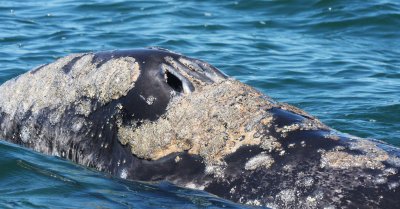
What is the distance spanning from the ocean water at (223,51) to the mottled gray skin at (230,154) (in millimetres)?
120

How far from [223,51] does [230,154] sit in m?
8.74

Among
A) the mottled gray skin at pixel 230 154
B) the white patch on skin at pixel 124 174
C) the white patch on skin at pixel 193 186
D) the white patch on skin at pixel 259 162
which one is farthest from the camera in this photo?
the white patch on skin at pixel 124 174

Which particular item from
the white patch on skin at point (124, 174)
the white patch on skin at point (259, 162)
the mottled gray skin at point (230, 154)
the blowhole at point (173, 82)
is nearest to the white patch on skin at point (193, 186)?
the mottled gray skin at point (230, 154)

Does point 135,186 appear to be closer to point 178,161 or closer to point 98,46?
point 178,161

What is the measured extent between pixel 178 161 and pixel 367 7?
1262 centimetres

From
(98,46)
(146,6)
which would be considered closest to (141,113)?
(98,46)

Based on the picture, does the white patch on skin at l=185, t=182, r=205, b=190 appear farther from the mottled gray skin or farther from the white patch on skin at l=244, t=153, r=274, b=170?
the white patch on skin at l=244, t=153, r=274, b=170

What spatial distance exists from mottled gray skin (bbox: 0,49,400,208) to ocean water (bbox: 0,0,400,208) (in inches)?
4.7

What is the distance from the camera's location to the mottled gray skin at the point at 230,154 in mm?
5676

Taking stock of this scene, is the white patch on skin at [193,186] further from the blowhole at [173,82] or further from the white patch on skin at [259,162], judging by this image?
the blowhole at [173,82]

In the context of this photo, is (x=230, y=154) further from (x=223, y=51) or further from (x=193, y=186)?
(x=223, y=51)

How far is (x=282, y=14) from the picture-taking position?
18250mm

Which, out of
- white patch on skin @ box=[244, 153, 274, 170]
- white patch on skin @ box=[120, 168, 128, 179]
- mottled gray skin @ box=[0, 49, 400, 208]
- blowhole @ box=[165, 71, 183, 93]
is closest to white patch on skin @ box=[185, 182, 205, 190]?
mottled gray skin @ box=[0, 49, 400, 208]

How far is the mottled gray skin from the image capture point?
18.6 ft
